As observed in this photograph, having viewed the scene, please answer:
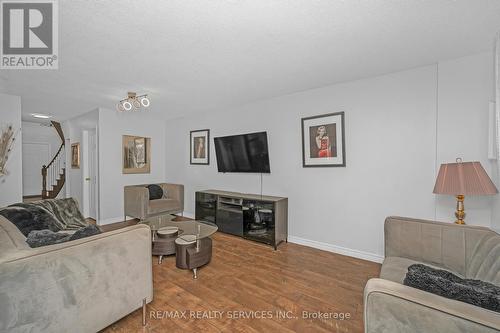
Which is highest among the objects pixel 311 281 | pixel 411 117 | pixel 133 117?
pixel 133 117

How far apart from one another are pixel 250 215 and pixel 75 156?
4.62 m

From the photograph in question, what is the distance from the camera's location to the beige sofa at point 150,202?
4332 mm

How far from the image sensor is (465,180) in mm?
1937

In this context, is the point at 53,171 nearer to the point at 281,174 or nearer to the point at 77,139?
the point at 77,139

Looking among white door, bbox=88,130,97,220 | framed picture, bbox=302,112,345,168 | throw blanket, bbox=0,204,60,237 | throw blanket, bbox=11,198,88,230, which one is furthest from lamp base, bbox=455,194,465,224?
white door, bbox=88,130,97,220

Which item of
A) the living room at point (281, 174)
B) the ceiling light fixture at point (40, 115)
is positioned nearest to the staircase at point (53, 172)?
the ceiling light fixture at point (40, 115)

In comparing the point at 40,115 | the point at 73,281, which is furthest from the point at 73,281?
the point at 40,115

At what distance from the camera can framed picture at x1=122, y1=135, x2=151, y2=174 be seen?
4844 millimetres

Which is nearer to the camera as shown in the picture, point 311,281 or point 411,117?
point 311,281

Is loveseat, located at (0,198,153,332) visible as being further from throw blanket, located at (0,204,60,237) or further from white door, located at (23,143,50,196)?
white door, located at (23,143,50,196)

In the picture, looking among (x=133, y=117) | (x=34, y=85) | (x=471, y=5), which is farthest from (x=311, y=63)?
(x=133, y=117)

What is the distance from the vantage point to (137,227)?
1790 millimetres

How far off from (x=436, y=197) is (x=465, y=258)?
0.92 metres

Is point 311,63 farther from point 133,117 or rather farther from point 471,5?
point 133,117
